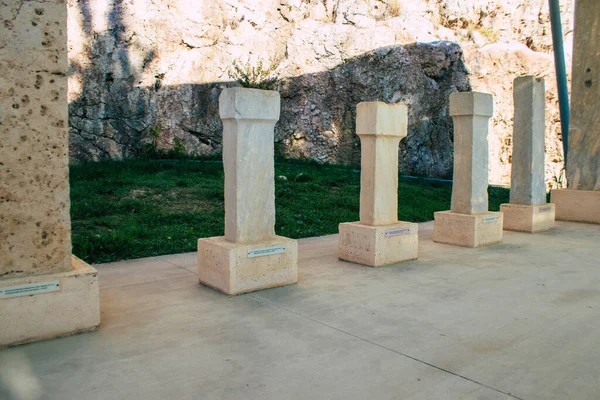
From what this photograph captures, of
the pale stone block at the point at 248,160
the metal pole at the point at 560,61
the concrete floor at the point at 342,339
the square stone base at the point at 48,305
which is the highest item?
the metal pole at the point at 560,61

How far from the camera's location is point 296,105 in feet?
52.1

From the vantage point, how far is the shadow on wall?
1424cm

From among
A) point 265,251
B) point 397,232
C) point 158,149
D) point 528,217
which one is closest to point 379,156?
point 397,232

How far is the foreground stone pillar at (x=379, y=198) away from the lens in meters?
5.61

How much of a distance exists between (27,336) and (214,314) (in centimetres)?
127

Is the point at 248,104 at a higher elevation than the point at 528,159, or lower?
higher

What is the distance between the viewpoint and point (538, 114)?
25.8 ft

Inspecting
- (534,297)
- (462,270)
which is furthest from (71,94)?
(534,297)

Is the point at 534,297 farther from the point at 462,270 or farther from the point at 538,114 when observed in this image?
the point at 538,114

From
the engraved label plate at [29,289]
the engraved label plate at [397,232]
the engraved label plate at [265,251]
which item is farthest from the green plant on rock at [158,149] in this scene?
the engraved label plate at [29,289]

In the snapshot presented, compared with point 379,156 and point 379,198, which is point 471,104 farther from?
point 379,198

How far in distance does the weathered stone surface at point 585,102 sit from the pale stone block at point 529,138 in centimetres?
164

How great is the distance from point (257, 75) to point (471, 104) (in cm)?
995

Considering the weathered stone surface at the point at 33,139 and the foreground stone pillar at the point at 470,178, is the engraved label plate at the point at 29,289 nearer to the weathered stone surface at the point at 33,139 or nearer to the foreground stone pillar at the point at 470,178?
the weathered stone surface at the point at 33,139
